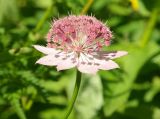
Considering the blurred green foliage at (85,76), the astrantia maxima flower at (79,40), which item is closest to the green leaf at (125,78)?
the blurred green foliage at (85,76)

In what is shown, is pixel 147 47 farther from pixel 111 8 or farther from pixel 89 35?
pixel 89 35

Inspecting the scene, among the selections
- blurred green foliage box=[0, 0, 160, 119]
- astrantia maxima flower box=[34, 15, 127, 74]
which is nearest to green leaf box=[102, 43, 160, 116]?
blurred green foliage box=[0, 0, 160, 119]

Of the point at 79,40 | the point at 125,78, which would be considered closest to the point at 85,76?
the point at 125,78

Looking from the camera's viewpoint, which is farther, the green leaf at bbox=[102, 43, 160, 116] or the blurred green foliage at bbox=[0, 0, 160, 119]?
the green leaf at bbox=[102, 43, 160, 116]

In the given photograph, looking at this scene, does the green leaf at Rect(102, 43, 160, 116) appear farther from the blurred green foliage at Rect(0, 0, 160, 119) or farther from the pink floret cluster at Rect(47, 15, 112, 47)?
the pink floret cluster at Rect(47, 15, 112, 47)

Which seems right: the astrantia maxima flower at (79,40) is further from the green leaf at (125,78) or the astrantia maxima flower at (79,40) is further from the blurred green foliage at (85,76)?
the green leaf at (125,78)

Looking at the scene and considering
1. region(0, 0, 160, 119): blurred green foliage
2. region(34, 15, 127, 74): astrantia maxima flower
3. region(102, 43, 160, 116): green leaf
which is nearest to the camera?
region(34, 15, 127, 74): astrantia maxima flower

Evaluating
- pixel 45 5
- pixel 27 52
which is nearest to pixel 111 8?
pixel 45 5
